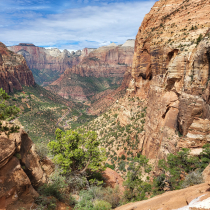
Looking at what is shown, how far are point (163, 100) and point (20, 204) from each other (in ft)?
72.1

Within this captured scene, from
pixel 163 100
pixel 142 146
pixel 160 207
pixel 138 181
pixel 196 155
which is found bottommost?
pixel 142 146

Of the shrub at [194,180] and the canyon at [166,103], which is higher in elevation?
the canyon at [166,103]

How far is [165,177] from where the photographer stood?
52.6ft

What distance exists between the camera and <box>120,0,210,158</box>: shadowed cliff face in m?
16.0

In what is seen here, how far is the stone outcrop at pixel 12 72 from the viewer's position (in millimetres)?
81037

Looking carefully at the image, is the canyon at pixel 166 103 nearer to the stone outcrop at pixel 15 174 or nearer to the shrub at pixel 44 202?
the stone outcrop at pixel 15 174

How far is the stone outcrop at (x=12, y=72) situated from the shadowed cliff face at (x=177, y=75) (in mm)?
80168

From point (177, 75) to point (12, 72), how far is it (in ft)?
337

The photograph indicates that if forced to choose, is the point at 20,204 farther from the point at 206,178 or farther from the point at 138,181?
the point at 206,178

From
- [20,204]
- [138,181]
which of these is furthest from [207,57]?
[20,204]

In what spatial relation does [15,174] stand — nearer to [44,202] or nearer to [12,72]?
[44,202]

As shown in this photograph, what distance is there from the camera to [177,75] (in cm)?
2044

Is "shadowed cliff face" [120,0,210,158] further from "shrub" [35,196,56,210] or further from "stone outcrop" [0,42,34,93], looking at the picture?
"stone outcrop" [0,42,34,93]

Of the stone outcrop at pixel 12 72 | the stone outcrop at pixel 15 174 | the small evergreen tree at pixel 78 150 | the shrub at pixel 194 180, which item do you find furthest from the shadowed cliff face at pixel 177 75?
the stone outcrop at pixel 12 72
